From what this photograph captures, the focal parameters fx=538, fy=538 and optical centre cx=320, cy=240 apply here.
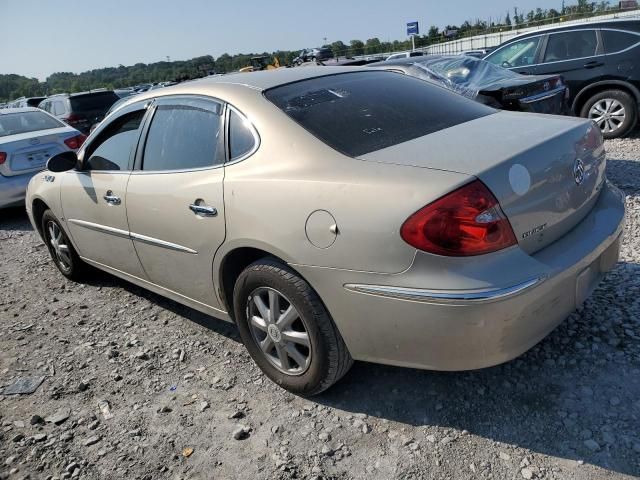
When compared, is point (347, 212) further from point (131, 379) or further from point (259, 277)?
point (131, 379)

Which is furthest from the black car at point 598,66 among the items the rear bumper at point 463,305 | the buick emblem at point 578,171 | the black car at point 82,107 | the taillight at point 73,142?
the black car at point 82,107

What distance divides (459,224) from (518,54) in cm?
751

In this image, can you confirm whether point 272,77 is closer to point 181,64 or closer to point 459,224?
point 459,224

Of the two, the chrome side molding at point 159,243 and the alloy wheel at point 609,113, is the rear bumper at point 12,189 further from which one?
the alloy wheel at point 609,113

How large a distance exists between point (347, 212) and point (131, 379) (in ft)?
5.99

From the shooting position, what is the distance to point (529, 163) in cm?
221

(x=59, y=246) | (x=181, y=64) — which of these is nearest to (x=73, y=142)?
(x=59, y=246)

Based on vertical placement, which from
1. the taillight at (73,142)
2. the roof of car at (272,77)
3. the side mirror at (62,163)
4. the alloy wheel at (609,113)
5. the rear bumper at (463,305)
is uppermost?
the roof of car at (272,77)

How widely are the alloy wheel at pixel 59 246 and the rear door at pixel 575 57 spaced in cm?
702

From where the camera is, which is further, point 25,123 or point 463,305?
point 25,123

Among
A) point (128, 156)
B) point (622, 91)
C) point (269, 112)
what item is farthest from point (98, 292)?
point (622, 91)

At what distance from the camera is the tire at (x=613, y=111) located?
743 centimetres

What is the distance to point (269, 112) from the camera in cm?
269

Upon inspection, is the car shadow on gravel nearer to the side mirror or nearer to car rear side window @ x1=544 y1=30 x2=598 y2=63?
the side mirror
